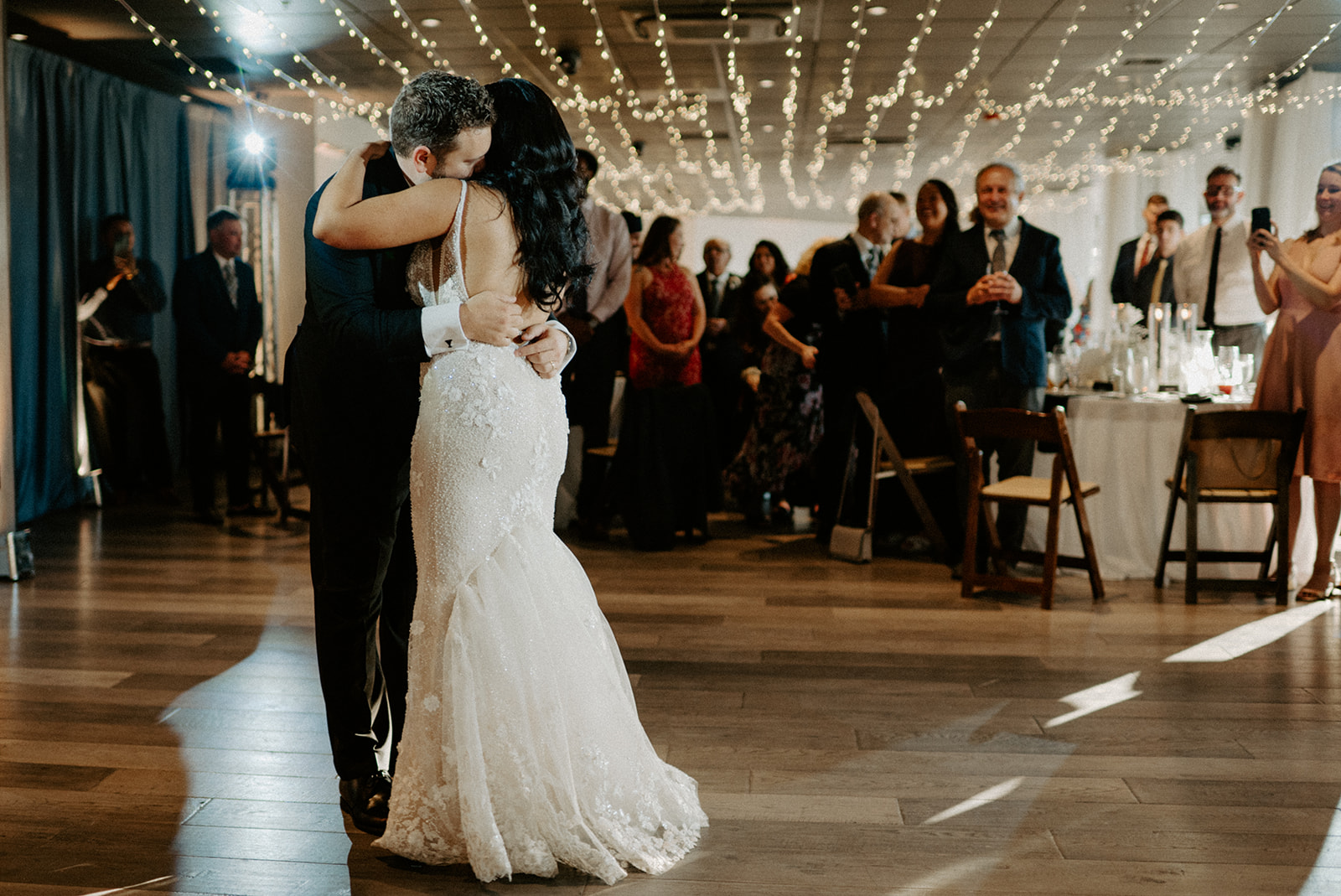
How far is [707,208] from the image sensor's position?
21.7m

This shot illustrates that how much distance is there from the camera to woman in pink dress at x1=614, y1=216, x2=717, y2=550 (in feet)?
17.6

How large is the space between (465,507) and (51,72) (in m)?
6.42

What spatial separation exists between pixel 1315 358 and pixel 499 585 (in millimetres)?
3737

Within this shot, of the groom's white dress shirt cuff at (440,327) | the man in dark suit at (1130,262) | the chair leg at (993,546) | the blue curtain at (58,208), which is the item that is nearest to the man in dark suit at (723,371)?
the chair leg at (993,546)

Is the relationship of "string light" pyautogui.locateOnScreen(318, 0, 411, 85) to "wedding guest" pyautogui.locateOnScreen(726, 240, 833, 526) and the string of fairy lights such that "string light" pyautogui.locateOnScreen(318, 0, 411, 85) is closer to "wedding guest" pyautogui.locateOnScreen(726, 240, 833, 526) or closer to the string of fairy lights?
the string of fairy lights

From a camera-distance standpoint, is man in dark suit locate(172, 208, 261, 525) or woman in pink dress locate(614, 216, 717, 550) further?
man in dark suit locate(172, 208, 261, 525)

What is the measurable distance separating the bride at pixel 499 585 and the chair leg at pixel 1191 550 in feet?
9.72

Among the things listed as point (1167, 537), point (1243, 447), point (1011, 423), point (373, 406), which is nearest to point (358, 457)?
point (373, 406)

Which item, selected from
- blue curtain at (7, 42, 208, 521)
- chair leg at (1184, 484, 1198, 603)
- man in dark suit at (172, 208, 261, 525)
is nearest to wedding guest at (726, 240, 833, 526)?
chair leg at (1184, 484, 1198, 603)

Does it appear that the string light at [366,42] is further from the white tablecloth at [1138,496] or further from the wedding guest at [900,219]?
the white tablecloth at [1138,496]

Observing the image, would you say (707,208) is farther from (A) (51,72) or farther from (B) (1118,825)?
(B) (1118,825)

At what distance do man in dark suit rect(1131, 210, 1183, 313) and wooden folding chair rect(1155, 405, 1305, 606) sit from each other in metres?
3.58

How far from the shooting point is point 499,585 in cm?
210

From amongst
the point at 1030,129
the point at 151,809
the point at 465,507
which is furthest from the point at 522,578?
the point at 1030,129
